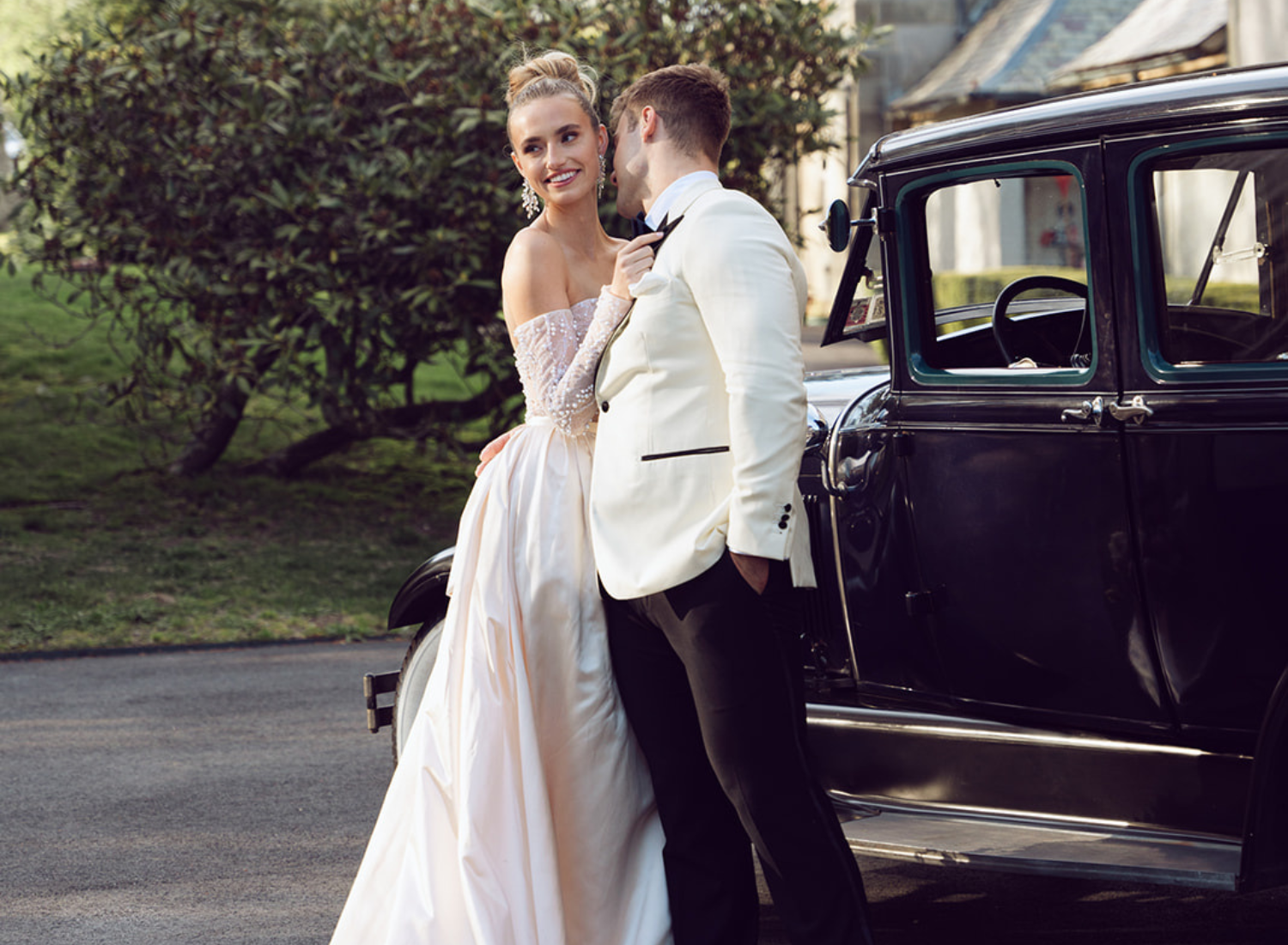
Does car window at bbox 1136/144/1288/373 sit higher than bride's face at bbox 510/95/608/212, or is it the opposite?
bride's face at bbox 510/95/608/212

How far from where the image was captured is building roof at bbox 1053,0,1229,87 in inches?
627

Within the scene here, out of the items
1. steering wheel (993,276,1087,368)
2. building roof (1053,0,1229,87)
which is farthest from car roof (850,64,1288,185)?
building roof (1053,0,1229,87)

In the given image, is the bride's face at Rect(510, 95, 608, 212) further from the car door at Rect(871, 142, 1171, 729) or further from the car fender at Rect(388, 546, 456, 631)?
the car fender at Rect(388, 546, 456, 631)

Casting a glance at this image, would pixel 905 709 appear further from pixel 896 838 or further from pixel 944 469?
pixel 944 469

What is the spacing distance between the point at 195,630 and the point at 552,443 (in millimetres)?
4635

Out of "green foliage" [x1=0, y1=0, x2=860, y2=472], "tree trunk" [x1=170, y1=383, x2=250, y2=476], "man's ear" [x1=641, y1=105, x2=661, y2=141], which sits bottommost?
"tree trunk" [x1=170, y1=383, x2=250, y2=476]

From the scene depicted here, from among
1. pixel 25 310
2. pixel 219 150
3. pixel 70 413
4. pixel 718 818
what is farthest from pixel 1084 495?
pixel 25 310

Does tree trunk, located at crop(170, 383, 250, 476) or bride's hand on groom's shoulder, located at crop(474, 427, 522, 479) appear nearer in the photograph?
bride's hand on groom's shoulder, located at crop(474, 427, 522, 479)

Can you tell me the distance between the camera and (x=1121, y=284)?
332 cm

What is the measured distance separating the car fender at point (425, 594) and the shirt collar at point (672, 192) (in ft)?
4.96

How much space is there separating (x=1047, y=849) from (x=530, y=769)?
3.91 feet

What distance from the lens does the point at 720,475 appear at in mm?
2943

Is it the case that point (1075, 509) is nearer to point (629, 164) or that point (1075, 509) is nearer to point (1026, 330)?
point (1026, 330)

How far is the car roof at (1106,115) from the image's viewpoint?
3086 mm
